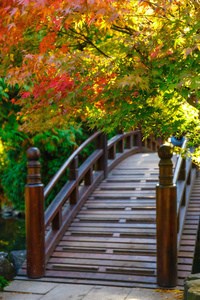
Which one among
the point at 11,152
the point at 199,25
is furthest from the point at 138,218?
the point at 11,152

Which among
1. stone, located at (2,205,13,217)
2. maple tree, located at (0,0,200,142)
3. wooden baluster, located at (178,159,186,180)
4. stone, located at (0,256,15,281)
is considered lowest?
stone, located at (2,205,13,217)

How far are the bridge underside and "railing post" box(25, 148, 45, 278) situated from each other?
0.21m

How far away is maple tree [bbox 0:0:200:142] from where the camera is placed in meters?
3.67

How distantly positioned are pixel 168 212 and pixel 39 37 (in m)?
3.08

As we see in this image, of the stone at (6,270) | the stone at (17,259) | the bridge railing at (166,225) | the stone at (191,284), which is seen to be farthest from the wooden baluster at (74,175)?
the stone at (191,284)

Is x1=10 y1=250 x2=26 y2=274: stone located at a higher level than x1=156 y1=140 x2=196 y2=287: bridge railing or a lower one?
lower

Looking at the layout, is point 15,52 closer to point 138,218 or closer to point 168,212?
point 168,212

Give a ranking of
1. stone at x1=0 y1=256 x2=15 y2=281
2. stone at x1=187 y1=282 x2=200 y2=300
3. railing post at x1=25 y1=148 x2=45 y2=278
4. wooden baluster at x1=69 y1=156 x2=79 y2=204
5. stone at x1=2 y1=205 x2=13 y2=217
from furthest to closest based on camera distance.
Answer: stone at x1=2 y1=205 x2=13 y2=217 < wooden baluster at x1=69 y1=156 x2=79 y2=204 < stone at x1=0 y1=256 x2=15 y2=281 < railing post at x1=25 y1=148 x2=45 y2=278 < stone at x1=187 y1=282 x2=200 y2=300

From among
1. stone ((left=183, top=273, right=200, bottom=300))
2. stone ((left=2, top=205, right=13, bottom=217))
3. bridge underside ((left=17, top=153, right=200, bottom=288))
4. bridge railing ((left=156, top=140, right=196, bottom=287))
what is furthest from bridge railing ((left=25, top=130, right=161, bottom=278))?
stone ((left=2, top=205, right=13, bottom=217))

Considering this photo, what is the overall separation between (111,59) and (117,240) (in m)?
3.53

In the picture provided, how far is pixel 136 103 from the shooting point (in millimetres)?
4215

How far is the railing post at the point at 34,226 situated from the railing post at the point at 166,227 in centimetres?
185

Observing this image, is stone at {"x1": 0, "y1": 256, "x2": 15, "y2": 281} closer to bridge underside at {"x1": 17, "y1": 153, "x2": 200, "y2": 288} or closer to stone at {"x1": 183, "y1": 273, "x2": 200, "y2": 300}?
bridge underside at {"x1": 17, "y1": 153, "x2": 200, "y2": 288}

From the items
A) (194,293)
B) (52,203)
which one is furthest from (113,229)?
(194,293)
